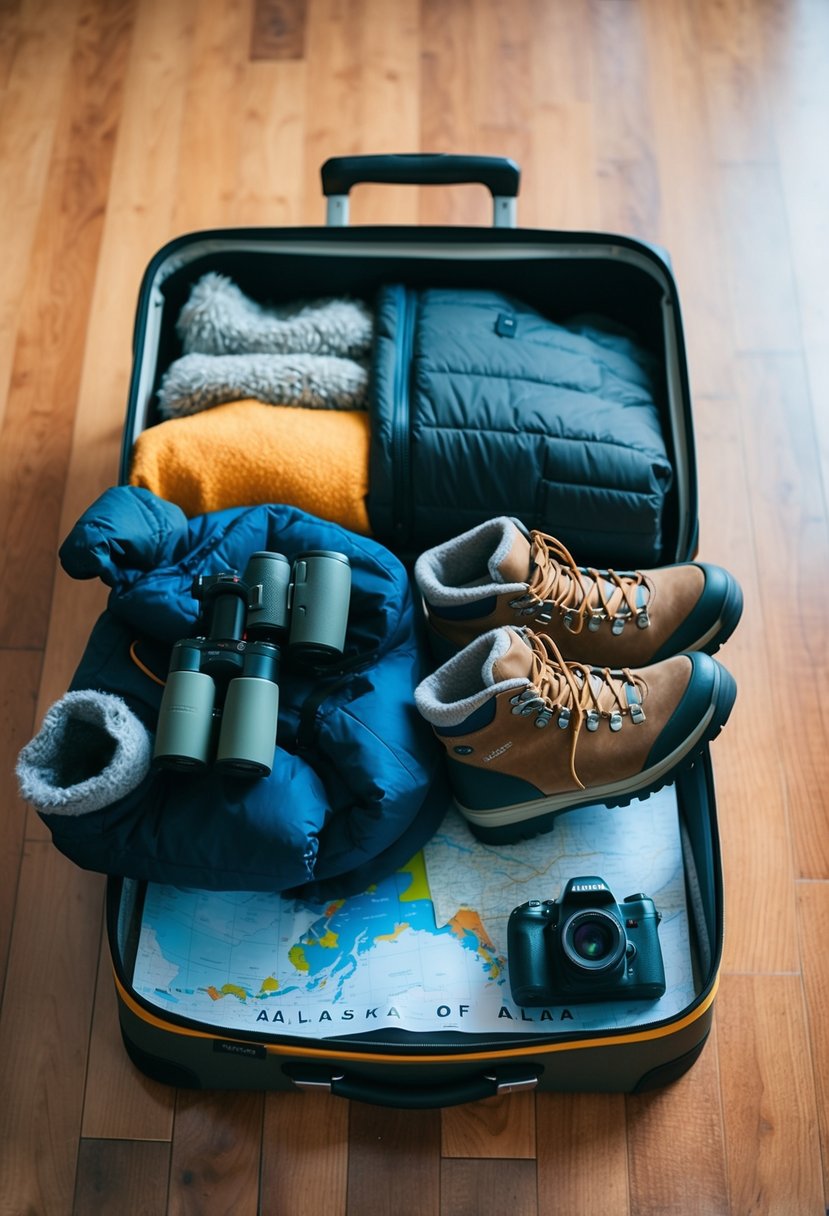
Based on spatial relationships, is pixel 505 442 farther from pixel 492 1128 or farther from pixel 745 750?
pixel 492 1128

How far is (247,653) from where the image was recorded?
40.1 inches

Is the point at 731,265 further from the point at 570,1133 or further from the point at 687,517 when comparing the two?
the point at 570,1133

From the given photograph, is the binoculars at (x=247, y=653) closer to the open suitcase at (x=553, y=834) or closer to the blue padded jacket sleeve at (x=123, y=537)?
the blue padded jacket sleeve at (x=123, y=537)

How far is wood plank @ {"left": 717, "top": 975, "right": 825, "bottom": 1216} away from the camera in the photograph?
1.10 meters

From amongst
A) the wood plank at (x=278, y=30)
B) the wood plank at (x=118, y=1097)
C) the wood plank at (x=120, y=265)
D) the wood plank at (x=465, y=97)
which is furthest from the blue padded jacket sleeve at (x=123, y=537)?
the wood plank at (x=278, y=30)

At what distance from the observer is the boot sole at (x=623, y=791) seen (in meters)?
1.09

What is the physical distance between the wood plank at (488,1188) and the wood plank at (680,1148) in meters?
0.11

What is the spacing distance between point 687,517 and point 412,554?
0.31 metres

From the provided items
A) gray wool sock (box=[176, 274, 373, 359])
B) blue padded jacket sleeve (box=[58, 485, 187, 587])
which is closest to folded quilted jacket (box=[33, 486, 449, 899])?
blue padded jacket sleeve (box=[58, 485, 187, 587])

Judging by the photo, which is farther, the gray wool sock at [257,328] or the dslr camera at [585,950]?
the gray wool sock at [257,328]

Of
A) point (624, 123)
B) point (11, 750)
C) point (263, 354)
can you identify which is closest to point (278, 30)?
point (624, 123)

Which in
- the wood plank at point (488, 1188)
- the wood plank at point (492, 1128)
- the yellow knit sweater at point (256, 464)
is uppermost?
the yellow knit sweater at point (256, 464)

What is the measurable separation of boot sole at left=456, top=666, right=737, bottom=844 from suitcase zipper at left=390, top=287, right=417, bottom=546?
317 mm

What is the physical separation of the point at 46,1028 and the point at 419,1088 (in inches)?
16.5
